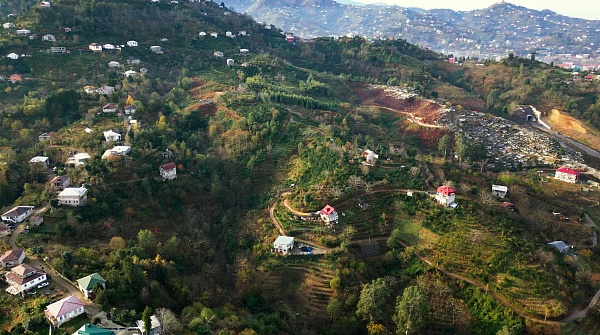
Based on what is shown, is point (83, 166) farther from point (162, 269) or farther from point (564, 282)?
point (564, 282)

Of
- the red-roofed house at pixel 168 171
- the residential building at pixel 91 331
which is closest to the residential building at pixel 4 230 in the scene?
the residential building at pixel 91 331

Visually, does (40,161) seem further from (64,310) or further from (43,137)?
(64,310)

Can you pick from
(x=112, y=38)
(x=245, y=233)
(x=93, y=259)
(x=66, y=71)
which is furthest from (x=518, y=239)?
(x=112, y=38)

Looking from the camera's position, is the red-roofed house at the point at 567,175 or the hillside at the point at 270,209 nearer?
the hillside at the point at 270,209

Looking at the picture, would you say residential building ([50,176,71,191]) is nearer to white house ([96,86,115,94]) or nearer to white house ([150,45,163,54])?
white house ([96,86,115,94])

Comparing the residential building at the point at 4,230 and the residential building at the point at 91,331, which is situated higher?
the residential building at the point at 91,331

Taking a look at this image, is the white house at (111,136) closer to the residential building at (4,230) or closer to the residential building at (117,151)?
the residential building at (117,151)

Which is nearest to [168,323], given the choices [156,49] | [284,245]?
[284,245]
